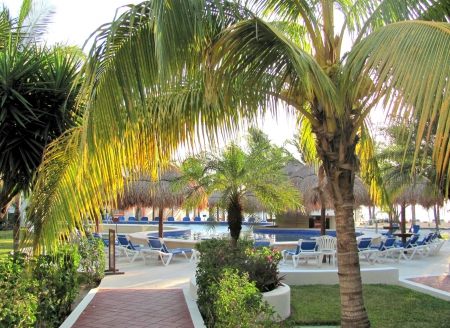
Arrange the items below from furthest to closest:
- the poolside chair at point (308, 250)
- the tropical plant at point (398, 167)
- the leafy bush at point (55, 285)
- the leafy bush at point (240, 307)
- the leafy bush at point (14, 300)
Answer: the poolside chair at point (308, 250) < the tropical plant at point (398, 167) < the leafy bush at point (55, 285) < the leafy bush at point (240, 307) < the leafy bush at point (14, 300)

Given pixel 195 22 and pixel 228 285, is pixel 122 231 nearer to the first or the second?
pixel 228 285

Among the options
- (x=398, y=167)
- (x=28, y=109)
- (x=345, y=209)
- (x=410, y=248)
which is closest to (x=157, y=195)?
(x=398, y=167)

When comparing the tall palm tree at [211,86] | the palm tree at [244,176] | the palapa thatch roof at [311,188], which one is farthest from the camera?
the palapa thatch roof at [311,188]

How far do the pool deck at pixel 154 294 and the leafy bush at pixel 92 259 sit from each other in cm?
35

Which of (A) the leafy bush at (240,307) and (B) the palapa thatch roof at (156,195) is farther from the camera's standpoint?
(B) the palapa thatch roof at (156,195)

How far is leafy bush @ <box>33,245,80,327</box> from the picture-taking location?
5.95 metres

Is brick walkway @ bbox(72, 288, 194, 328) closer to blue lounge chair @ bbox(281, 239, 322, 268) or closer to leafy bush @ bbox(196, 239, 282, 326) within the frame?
leafy bush @ bbox(196, 239, 282, 326)

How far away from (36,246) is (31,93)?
3.07 metres

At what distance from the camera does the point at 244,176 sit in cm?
1444

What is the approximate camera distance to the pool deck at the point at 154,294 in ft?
21.2

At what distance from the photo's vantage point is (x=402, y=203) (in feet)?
75.8

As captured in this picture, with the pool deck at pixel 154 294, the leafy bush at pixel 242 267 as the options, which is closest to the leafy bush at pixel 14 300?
the pool deck at pixel 154 294

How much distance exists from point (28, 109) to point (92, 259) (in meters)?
4.67

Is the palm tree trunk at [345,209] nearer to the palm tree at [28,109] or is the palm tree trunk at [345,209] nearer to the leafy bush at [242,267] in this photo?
the leafy bush at [242,267]
